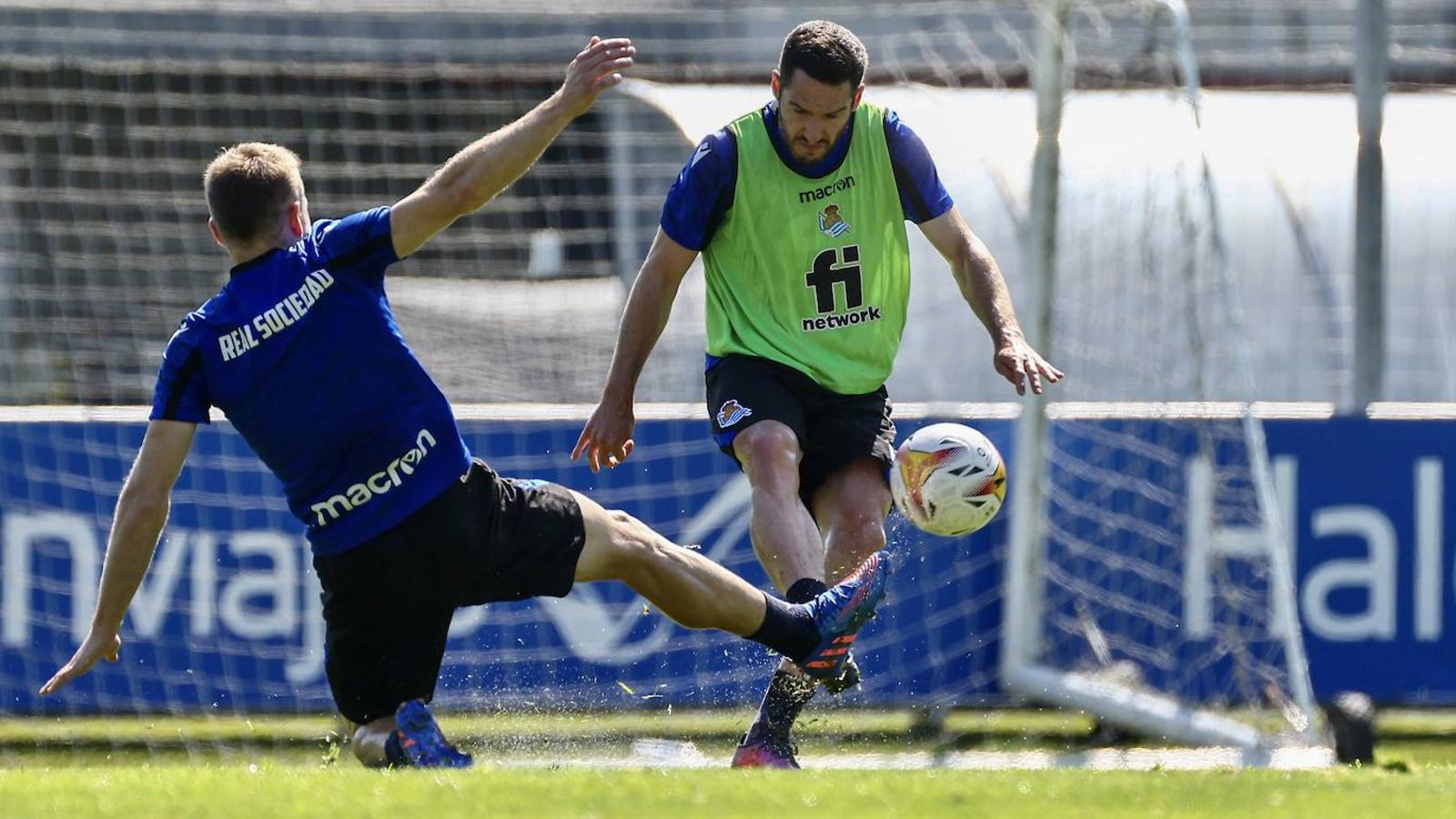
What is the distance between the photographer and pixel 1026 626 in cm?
931

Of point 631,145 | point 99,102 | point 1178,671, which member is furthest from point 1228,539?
point 99,102

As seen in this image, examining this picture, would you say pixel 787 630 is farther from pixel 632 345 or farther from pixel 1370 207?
pixel 1370 207

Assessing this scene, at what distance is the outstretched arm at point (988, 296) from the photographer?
6016 mm

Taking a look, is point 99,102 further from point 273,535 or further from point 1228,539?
point 1228,539

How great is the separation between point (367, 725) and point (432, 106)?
6803 millimetres

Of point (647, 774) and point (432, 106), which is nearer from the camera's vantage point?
point (647, 774)

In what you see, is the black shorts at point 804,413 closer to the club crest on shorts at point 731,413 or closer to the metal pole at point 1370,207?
the club crest on shorts at point 731,413

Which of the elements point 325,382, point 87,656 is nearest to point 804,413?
point 325,382

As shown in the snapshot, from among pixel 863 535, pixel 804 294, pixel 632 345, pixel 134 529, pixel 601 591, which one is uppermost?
pixel 804 294

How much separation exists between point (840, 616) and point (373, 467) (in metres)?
1.41

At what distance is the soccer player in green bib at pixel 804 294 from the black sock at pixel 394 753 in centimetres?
114

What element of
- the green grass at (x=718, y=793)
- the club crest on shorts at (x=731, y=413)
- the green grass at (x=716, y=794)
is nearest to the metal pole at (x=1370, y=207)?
the green grass at (x=718, y=793)

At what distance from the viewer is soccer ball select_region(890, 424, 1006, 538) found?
626 centimetres

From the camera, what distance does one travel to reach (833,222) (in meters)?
6.44
